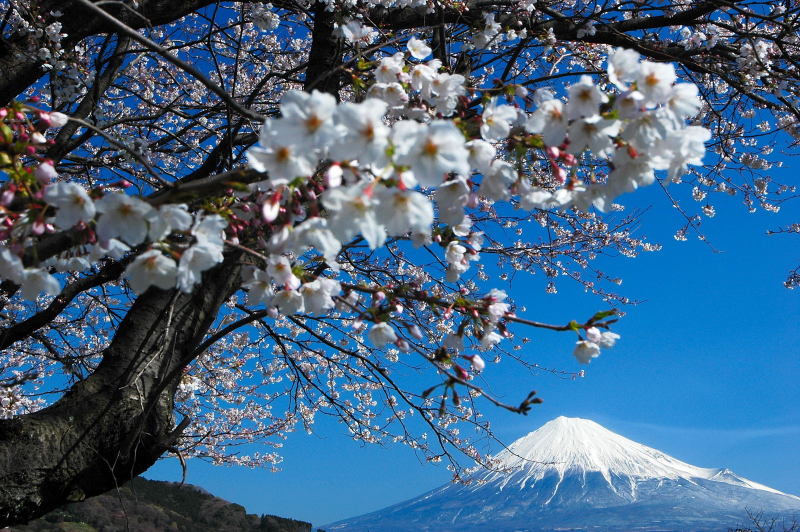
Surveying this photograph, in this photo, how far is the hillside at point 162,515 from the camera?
40.8ft

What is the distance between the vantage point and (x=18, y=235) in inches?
47.3

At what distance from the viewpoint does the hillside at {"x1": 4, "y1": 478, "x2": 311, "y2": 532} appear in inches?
489

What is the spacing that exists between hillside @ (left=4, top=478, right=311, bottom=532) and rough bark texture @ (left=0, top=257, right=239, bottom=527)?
10.1 metres

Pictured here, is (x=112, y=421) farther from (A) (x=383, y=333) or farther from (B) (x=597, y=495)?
(B) (x=597, y=495)

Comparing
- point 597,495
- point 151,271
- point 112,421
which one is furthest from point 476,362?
point 597,495

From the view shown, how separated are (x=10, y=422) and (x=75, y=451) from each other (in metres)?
0.35

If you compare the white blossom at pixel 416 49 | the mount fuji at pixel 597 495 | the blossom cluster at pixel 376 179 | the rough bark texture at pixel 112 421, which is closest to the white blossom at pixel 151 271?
the blossom cluster at pixel 376 179

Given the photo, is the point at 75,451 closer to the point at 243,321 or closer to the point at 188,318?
the point at 188,318

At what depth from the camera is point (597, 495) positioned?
131125mm

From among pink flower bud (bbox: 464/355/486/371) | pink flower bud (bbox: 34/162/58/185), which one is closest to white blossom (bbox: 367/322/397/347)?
pink flower bud (bbox: 464/355/486/371)

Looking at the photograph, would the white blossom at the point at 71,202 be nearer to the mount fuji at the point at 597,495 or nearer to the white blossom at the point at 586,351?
the white blossom at the point at 586,351

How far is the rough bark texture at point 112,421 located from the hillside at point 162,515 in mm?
10127

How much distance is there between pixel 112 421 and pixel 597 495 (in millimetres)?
147743

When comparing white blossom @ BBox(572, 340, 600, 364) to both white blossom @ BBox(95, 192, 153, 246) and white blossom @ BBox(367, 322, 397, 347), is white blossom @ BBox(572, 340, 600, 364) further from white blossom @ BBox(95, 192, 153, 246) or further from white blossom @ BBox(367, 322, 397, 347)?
white blossom @ BBox(95, 192, 153, 246)
